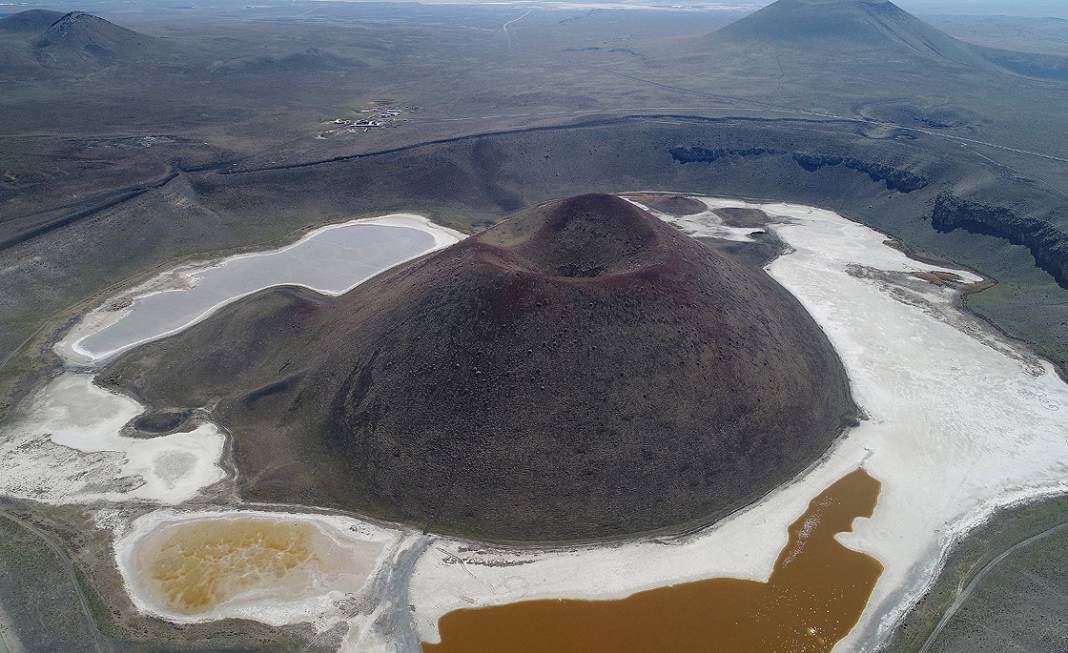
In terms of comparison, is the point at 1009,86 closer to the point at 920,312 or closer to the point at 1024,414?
the point at 920,312

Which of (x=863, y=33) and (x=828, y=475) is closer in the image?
(x=828, y=475)

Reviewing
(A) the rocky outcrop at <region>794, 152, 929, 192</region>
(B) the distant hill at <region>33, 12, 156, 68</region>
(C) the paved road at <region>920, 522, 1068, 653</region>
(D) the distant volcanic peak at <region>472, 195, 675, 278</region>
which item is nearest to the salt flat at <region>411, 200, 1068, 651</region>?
(C) the paved road at <region>920, 522, 1068, 653</region>

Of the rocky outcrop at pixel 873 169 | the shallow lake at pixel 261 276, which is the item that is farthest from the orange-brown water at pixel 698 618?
the rocky outcrop at pixel 873 169

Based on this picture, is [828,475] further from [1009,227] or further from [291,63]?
[291,63]

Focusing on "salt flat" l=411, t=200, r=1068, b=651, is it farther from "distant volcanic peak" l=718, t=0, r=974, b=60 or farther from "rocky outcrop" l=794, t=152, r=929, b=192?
"distant volcanic peak" l=718, t=0, r=974, b=60

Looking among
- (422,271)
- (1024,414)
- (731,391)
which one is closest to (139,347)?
(422,271)

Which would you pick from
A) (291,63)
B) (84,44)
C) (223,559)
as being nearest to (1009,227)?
(223,559)

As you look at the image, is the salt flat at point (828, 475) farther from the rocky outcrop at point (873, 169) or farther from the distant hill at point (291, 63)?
the distant hill at point (291, 63)
